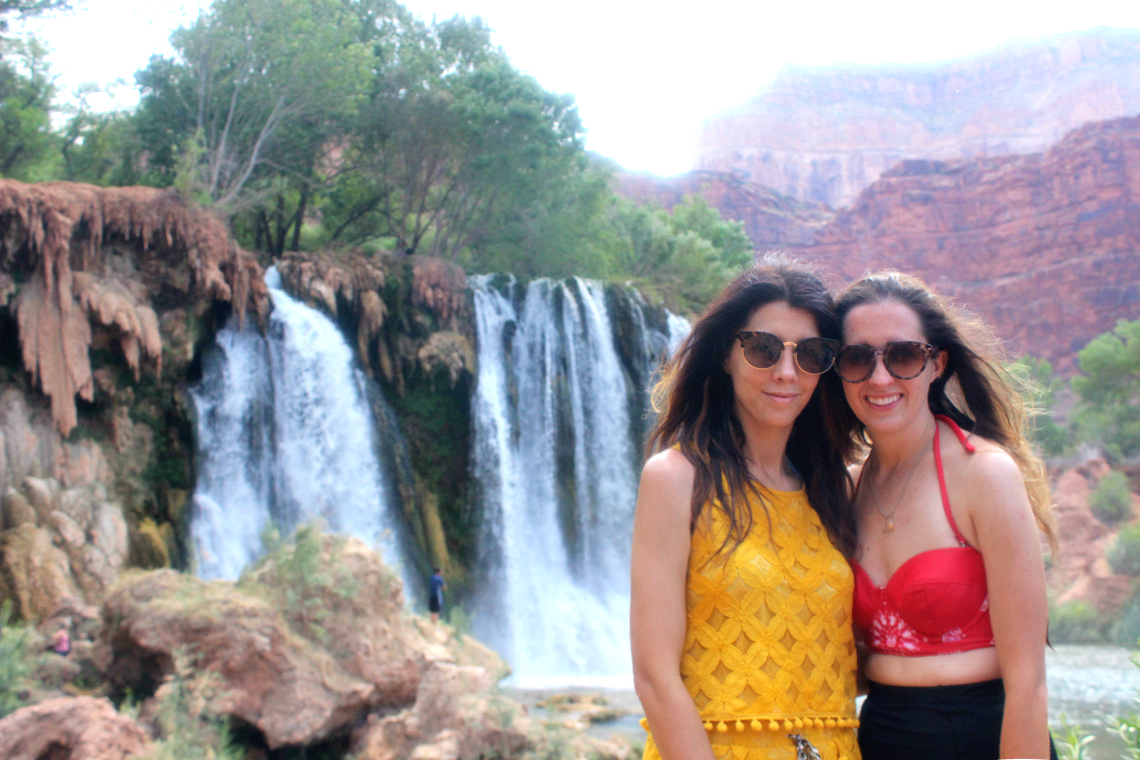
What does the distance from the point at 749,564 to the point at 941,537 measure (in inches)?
18.4

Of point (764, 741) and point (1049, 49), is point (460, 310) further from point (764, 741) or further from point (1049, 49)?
point (1049, 49)

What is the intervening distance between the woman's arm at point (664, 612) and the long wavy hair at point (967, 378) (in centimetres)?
72

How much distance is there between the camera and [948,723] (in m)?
2.00

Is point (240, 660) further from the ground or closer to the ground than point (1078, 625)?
further from the ground

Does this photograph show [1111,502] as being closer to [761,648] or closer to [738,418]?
[738,418]

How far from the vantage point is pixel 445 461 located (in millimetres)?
18062

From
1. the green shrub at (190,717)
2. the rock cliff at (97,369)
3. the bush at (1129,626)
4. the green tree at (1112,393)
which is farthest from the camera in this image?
the green tree at (1112,393)

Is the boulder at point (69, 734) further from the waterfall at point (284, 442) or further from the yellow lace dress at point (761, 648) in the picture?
the waterfall at point (284, 442)

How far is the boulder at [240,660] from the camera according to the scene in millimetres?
7305

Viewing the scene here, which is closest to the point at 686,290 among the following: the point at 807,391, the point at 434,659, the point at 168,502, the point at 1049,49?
the point at 168,502

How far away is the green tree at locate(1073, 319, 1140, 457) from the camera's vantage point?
32.8 m

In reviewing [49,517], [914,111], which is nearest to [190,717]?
[49,517]

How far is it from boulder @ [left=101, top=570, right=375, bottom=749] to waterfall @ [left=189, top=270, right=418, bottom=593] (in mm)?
5704

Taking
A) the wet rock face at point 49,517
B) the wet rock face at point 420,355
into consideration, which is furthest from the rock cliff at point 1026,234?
the wet rock face at point 49,517
